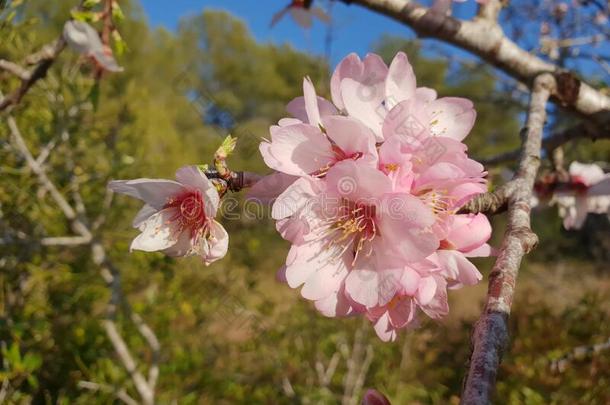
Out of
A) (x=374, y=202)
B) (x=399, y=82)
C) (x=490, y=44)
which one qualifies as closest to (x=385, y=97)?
(x=399, y=82)

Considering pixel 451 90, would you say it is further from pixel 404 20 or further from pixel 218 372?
pixel 404 20

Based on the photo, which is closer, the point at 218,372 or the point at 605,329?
the point at 605,329

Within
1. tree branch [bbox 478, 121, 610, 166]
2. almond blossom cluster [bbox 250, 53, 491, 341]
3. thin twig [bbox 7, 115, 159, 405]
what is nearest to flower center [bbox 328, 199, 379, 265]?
almond blossom cluster [bbox 250, 53, 491, 341]

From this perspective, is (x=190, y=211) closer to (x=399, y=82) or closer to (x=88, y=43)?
(x=399, y=82)

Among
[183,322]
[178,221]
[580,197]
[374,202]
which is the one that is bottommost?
[183,322]

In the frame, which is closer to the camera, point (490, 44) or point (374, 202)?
point (374, 202)

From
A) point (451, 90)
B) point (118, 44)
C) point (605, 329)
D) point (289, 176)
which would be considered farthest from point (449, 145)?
point (451, 90)
